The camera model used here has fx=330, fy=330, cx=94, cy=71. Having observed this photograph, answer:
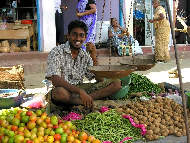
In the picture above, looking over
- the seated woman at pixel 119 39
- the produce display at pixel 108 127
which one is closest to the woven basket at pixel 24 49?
the seated woman at pixel 119 39

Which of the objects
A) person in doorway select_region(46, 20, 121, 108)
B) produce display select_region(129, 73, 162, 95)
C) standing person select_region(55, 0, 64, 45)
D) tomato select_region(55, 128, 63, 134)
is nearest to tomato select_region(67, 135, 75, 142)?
tomato select_region(55, 128, 63, 134)

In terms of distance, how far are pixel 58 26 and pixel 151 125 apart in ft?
23.2

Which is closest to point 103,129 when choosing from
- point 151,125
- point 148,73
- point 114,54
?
point 151,125

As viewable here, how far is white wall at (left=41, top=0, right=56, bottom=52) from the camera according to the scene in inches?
338

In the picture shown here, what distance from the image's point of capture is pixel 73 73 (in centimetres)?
406

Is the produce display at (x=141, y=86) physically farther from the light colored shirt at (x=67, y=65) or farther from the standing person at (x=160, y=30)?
the standing person at (x=160, y=30)

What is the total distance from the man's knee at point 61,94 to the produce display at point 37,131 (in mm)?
923

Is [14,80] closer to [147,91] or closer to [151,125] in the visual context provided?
[147,91]

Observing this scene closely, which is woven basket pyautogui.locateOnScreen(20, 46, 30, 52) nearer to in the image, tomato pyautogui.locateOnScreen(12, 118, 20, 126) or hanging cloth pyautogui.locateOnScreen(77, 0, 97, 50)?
Result: hanging cloth pyautogui.locateOnScreen(77, 0, 97, 50)

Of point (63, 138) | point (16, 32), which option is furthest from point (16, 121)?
point (16, 32)

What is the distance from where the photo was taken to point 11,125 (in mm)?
2666

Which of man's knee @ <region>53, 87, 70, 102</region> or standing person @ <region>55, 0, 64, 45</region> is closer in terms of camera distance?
man's knee @ <region>53, 87, 70, 102</region>

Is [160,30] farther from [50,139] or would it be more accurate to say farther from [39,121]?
[50,139]

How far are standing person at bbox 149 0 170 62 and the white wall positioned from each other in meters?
2.58
